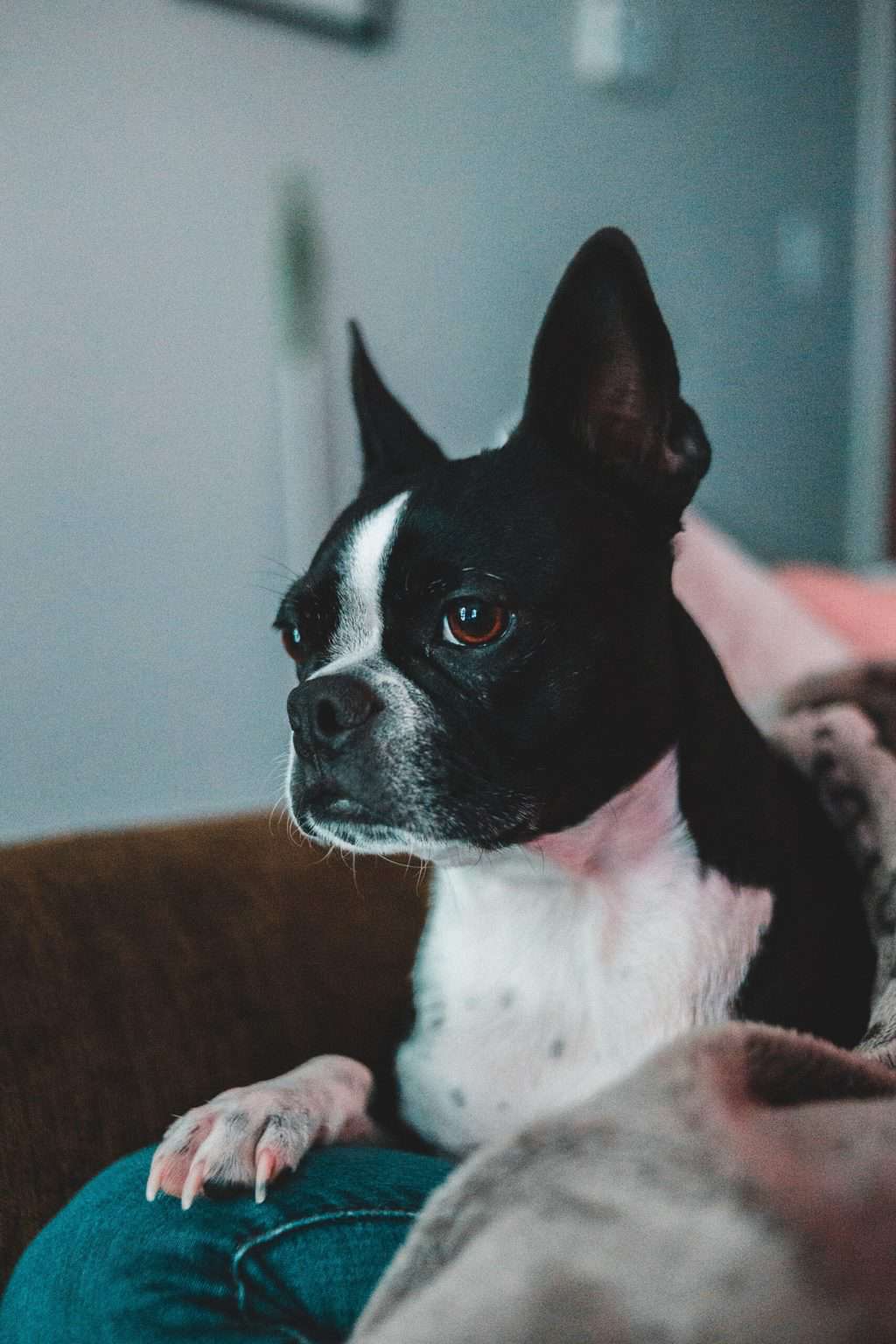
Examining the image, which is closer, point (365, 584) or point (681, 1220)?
point (681, 1220)

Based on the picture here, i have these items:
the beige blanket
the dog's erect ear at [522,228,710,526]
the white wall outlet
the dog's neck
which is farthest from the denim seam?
the white wall outlet

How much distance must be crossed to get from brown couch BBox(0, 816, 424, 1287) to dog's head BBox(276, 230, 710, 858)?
0.81 feet

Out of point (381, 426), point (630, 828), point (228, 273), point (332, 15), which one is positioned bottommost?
point (630, 828)

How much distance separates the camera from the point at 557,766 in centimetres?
94

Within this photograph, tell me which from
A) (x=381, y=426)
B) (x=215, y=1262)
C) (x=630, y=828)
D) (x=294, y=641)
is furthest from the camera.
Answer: (x=381, y=426)

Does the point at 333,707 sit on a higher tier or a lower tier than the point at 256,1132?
higher

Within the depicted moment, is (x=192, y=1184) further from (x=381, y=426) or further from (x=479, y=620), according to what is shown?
(x=381, y=426)

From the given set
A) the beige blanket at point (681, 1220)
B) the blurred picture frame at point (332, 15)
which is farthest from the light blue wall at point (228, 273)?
the beige blanket at point (681, 1220)

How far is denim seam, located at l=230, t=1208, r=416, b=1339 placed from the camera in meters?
0.73

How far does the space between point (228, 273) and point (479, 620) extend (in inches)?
65.3

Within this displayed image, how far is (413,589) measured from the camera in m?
0.95

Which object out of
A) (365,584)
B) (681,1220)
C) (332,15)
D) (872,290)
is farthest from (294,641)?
(872,290)

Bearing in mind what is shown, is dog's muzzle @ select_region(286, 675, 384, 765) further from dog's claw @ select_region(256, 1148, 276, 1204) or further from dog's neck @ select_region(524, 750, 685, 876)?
dog's claw @ select_region(256, 1148, 276, 1204)

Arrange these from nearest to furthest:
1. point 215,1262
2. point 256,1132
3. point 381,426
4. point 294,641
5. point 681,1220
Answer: point 681,1220, point 215,1262, point 256,1132, point 294,641, point 381,426
